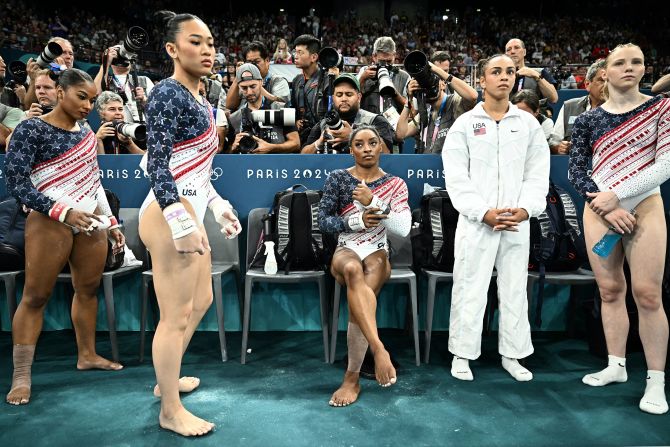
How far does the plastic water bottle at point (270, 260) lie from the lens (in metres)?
3.29

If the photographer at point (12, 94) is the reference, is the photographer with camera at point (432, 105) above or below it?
below

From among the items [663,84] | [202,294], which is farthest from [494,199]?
[202,294]

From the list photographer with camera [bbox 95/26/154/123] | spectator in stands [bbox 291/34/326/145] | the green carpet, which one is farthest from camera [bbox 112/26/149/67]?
the green carpet

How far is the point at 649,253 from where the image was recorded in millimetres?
2660

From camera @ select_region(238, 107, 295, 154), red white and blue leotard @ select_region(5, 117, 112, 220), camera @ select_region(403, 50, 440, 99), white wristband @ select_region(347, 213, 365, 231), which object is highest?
camera @ select_region(403, 50, 440, 99)

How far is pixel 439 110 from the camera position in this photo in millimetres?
3943

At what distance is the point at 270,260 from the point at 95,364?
1.17m

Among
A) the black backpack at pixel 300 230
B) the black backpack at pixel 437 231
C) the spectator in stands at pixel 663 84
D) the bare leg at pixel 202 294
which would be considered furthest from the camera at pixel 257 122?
the spectator in stands at pixel 663 84

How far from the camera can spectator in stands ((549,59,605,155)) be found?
12.5 ft

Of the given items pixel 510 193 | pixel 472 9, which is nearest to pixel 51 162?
pixel 510 193

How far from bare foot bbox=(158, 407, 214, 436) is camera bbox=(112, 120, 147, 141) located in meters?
1.73

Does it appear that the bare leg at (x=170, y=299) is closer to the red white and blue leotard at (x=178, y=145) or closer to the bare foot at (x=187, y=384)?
the red white and blue leotard at (x=178, y=145)

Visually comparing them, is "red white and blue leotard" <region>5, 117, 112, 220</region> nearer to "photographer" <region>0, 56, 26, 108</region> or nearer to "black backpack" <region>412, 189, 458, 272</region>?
"black backpack" <region>412, 189, 458, 272</region>

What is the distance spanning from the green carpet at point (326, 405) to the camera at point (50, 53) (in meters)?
2.05
